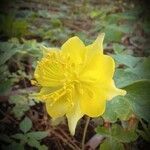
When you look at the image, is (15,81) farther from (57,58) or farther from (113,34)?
(113,34)

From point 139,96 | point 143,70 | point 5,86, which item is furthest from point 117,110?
point 5,86

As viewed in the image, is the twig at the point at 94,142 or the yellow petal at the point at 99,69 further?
the twig at the point at 94,142

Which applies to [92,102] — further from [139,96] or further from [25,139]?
[25,139]

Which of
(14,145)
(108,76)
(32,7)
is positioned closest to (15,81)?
(14,145)

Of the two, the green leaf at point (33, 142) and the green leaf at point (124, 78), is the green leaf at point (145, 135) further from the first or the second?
the green leaf at point (33, 142)

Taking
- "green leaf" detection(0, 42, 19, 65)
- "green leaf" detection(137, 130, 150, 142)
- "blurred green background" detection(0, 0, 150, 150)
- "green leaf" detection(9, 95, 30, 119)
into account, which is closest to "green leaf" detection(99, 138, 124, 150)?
"blurred green background" detection(0, 0, 150, 150)

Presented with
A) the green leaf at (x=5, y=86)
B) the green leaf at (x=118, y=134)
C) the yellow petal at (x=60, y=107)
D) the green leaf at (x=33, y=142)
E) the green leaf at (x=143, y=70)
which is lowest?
the green leaf at (x=33, y=142)

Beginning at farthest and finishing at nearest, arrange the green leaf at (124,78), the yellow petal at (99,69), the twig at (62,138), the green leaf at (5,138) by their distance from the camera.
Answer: the twig at (62,138), the green leaf at (5,138), the green leaf at (124,78), the yellow petal at (99,69)

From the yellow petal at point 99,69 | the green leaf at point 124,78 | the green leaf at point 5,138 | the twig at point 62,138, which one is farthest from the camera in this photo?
the twig at point 62,138

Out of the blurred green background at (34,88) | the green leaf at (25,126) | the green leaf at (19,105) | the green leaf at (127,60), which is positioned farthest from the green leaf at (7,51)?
the green leaf at (127,60)
